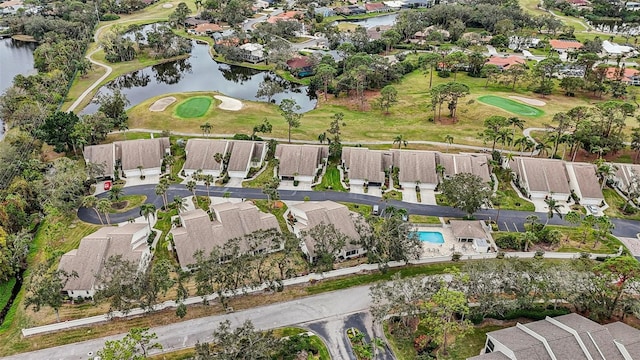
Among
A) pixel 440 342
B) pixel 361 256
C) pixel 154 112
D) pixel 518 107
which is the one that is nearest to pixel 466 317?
pixel 440 342

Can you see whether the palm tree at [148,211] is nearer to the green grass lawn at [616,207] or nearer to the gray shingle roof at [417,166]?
the gray shingle roof at [417,166]

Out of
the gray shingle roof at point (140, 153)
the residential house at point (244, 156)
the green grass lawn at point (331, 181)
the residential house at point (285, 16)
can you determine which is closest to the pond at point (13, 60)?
the gray shingle roof at point (140, 153)

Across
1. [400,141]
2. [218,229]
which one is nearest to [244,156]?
[218,229]

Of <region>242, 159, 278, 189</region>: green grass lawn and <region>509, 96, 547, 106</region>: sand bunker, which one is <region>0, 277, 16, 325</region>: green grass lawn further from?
<region>509, 96, 547, 106</region>: sand bunker

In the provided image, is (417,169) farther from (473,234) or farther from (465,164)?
(473,234)

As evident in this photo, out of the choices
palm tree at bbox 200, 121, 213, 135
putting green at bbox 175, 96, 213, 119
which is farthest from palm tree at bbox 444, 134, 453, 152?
putting green at bbox 175, 96, 213, 119

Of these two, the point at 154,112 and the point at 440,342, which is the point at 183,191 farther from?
the point at 440,342
